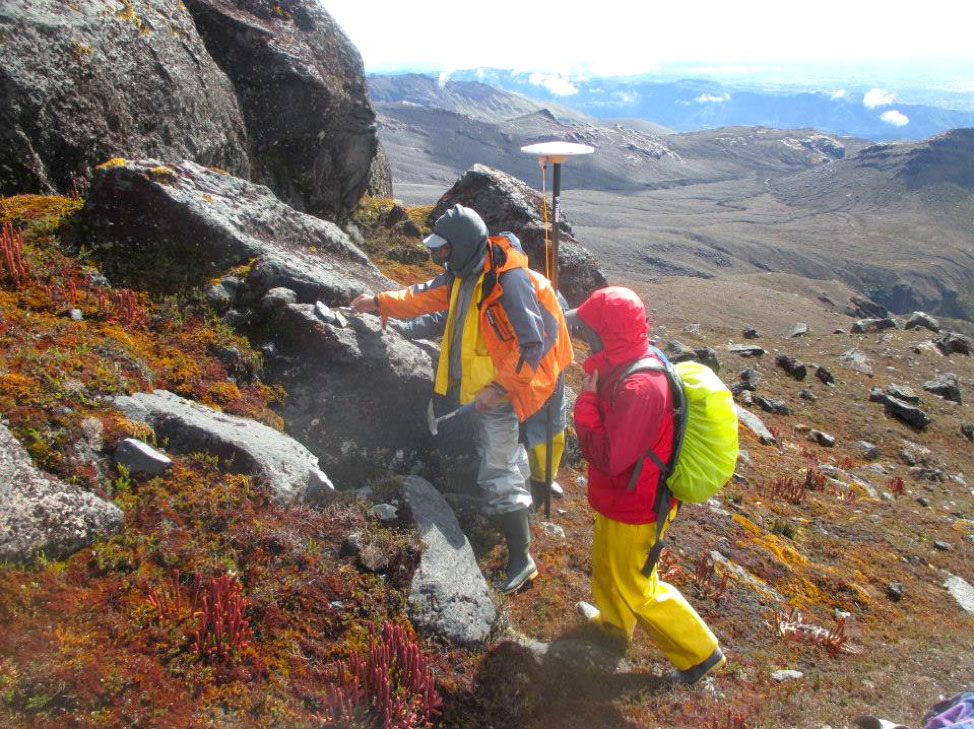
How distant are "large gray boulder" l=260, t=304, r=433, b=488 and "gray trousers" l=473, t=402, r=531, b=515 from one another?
160 centimetres

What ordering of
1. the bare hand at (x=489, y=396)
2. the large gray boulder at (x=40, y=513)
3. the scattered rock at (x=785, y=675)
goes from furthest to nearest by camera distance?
the scattered rock at (x=785, y=675)
the bare hand at (x=489, y=396)
the large gray boulder at (x=40, y=513)

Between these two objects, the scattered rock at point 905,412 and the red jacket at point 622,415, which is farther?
the scattered rock at point 905,412

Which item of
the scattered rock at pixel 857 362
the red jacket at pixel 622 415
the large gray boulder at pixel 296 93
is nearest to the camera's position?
the red jacket at pixel 622 415

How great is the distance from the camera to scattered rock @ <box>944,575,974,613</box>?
9.45 metres

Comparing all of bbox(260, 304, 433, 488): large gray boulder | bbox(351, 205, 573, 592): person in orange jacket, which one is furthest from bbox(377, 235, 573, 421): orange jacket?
bbox(260, 304, 433, 488): large gray boulder

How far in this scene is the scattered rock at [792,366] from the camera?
68.6ft

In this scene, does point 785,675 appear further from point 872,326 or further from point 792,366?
point 872,326

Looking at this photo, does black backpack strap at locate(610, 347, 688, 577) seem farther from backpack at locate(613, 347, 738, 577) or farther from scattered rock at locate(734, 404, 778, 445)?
scattered rock at locate(734, 404, 778, 445)

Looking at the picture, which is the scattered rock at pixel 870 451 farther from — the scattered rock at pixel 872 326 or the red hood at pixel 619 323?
the scattered rock at pixel 872 326

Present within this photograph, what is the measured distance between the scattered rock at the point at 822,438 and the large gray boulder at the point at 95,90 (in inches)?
598

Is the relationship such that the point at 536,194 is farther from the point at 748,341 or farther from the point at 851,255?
the point at 851,255

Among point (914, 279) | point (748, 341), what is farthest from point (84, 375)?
point (914, 279)

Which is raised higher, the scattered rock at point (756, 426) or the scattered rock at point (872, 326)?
the scattered rock at point (756, 426)

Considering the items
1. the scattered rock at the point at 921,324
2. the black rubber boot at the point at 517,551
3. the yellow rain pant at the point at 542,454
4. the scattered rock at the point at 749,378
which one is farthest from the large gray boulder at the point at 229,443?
the scattered rock at the point at 921,324
